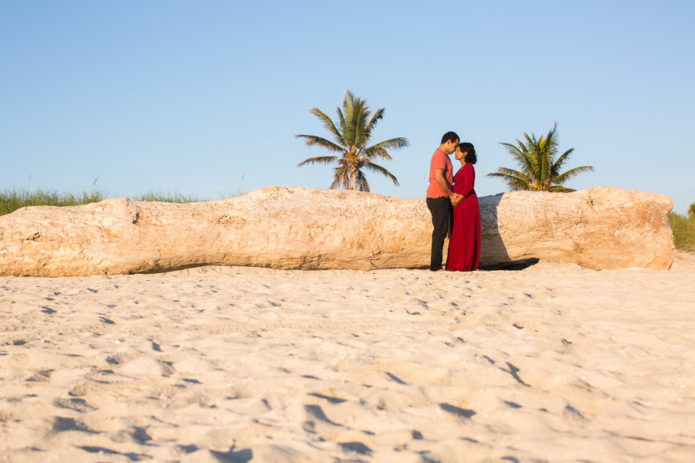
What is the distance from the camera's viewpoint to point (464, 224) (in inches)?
295

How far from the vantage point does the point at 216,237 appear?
7281mm

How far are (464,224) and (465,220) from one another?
61 millimetres

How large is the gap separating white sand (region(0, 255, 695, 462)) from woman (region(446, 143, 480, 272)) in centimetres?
262

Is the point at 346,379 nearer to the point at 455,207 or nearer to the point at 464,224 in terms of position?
the point at 464,224

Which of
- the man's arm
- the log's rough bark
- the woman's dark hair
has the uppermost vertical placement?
the woman's dark hair

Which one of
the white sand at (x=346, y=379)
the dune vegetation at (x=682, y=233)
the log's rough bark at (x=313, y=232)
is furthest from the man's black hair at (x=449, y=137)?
the dune vegetation at (x=682, y=233)

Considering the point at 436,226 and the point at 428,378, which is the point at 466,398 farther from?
the point at 436,226

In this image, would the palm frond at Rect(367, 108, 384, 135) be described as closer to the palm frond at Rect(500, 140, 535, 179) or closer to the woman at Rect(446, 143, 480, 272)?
the palm frond at Rect(500, 140, 535, 179)

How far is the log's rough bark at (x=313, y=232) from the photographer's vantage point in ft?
22.8

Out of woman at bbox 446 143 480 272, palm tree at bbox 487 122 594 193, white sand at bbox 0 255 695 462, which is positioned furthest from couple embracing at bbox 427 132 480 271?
palm tree at bbox 487 122 594 193

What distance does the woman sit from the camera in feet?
24.6

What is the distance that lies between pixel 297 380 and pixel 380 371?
46cm

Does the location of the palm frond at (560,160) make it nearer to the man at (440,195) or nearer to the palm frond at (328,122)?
the palm frond at (328,122)

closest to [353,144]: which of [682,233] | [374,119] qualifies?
[374,119]
